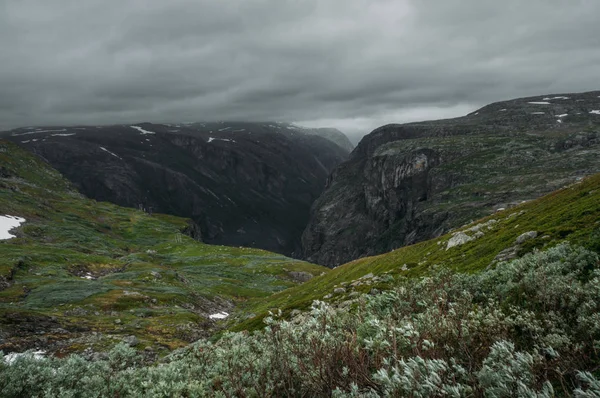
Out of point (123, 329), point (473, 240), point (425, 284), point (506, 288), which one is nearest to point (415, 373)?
point (506, 288)

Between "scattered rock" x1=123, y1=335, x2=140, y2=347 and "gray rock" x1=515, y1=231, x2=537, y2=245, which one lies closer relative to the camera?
"gray rock" x1=515, y1=231, x2=537, y2=245

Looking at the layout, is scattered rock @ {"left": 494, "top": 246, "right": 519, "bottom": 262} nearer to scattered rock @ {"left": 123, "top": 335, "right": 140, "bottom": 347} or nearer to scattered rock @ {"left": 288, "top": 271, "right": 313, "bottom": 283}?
scattered rock @ {"left": 123, "top": 335, "right": 140, "bottom": 347}

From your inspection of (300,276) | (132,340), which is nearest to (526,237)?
(132,340)

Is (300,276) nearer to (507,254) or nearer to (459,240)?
(459,240)

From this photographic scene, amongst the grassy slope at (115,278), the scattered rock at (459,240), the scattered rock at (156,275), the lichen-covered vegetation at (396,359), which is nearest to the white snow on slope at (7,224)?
the grassy slope at (115,278)

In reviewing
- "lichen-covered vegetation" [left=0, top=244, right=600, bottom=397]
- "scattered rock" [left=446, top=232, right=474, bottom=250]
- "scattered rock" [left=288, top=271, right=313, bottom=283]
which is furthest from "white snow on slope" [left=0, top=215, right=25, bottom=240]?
"lichen-covered vegetation" [left=0, top=244, right=600, bottom=397]

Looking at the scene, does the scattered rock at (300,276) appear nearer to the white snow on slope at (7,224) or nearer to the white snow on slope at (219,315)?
the white snow on slope at (219,315)
